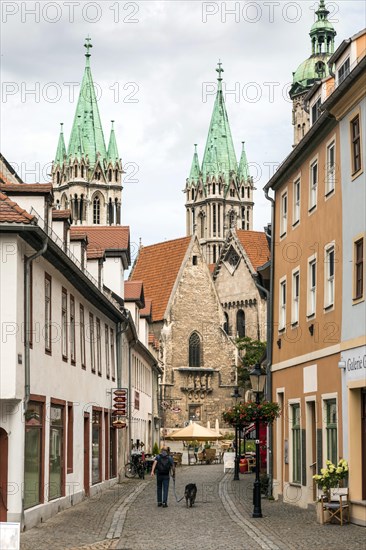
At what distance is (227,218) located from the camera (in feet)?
502

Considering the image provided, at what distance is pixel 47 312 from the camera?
22.6 m

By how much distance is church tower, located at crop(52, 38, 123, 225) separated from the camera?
14262 centimetres

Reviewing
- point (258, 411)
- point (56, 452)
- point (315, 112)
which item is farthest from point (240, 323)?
point (56, 452)

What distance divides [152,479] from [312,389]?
18522 millimetres

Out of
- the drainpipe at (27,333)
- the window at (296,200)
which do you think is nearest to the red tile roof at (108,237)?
the window at (296,200)

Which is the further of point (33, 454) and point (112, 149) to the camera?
point (112, 149)

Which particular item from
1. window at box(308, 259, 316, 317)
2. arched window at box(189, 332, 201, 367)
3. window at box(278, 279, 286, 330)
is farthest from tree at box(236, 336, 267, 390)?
window at box(308, 259, 316, 317)

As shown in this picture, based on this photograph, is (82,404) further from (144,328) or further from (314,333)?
(144,328)

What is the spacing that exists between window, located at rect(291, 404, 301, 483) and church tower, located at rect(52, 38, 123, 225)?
114307mm

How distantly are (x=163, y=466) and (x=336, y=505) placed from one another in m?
6.56

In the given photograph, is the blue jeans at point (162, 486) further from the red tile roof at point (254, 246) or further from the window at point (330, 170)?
the red tile roof at point (254, 246)

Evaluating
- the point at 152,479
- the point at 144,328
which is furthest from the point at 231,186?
the point at 152,479

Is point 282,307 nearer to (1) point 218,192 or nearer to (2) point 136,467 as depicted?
(2) point 136,467

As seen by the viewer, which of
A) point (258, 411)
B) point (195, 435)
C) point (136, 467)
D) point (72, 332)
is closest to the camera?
point (258, 411)
